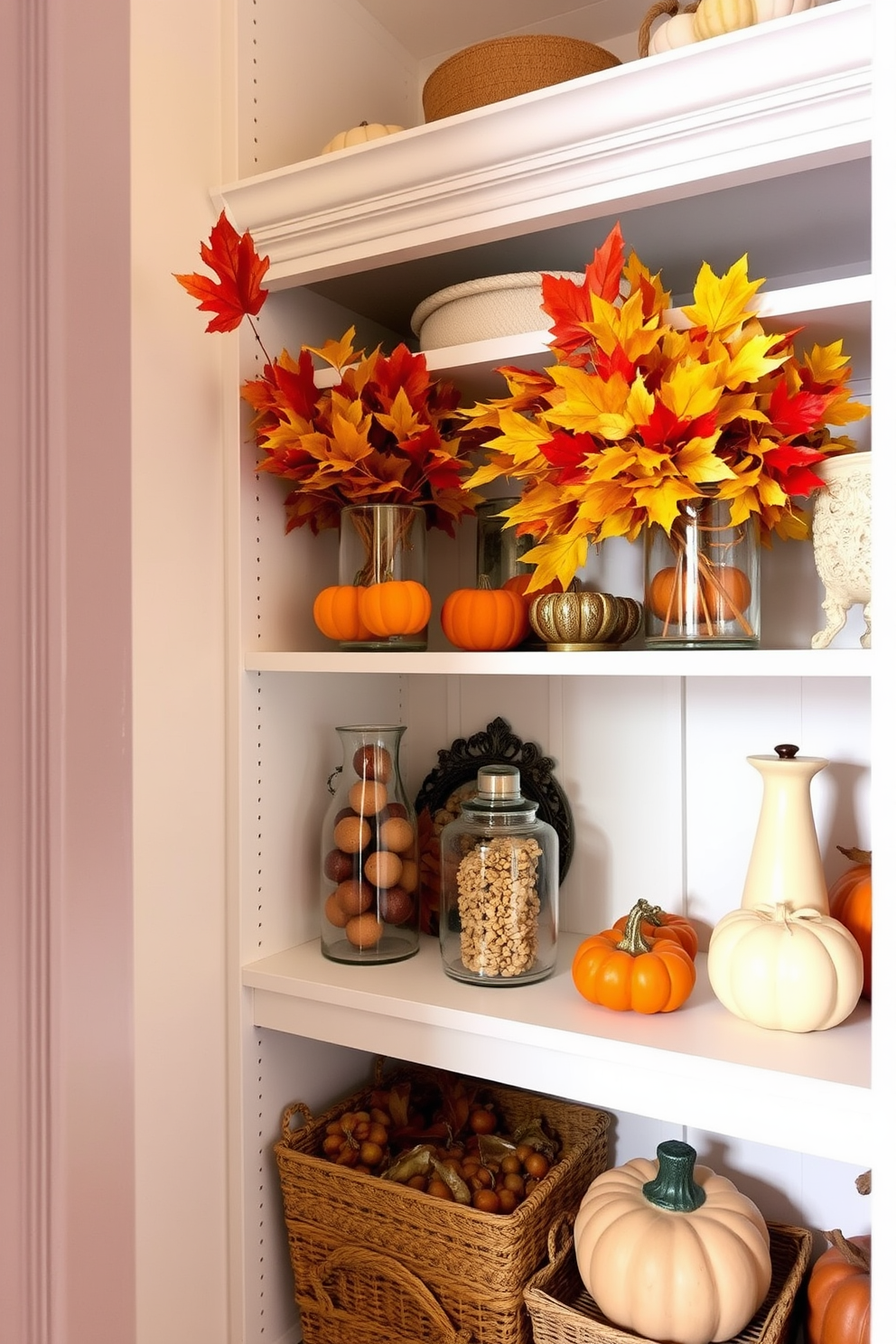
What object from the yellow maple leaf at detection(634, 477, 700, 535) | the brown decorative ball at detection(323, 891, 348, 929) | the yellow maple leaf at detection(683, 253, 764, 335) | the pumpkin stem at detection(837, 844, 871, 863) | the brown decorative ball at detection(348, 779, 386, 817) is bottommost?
the brown decorative ball at detection(323, 891, 348, 929)

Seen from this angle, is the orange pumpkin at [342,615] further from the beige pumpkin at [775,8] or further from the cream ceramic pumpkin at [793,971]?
the beige pumpkin at [775,8]

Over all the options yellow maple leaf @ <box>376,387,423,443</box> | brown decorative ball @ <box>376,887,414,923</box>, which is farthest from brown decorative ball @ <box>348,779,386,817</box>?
yellow maple leaf @ <box>376,387,423,443</box>

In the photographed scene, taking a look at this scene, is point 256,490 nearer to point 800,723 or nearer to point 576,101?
point 576,101

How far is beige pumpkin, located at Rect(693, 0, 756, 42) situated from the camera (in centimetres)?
89

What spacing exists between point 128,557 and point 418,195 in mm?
688

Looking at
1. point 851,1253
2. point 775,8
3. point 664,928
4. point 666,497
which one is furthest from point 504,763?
point 775,8

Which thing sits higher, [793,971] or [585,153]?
[585,153]

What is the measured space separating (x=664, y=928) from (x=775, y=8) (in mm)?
932

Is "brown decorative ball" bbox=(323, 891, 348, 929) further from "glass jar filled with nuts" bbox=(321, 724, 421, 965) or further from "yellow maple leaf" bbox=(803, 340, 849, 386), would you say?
"yellow maple leaf" bbox=(803, 340, 849, 386)

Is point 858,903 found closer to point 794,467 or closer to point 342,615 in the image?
point 794,467

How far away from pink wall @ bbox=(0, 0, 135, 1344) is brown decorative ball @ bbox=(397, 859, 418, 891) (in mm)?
786

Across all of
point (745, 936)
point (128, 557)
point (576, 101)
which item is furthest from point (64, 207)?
point (745, 936)

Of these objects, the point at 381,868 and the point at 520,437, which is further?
the point at 381,868

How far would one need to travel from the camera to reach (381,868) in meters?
1.21
